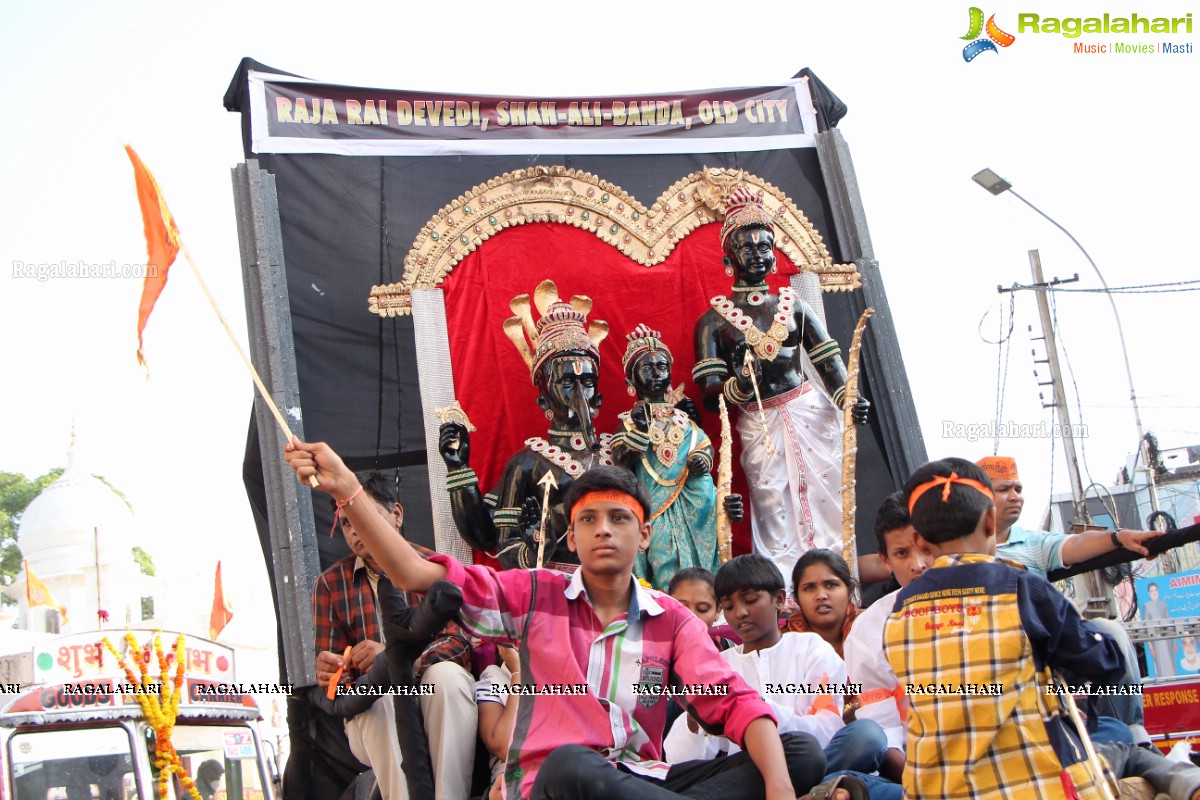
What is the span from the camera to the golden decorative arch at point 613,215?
7.62 m

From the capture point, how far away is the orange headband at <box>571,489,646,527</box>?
3193mm

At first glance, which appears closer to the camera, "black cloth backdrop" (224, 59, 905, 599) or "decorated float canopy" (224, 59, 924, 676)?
"black cloth backdrop" (224, 59, 905, 599)

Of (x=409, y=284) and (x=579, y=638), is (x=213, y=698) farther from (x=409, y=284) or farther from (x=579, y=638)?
(x=579, y=638)

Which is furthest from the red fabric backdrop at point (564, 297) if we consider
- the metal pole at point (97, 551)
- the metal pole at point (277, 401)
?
the metal pole at point (97, 551)

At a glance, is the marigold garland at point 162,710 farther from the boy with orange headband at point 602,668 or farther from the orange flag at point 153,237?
the boy with orange headband at point 602,668

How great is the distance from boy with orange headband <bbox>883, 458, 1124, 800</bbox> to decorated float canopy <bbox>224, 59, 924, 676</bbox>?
4.32m

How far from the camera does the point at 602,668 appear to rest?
3021 millimetres

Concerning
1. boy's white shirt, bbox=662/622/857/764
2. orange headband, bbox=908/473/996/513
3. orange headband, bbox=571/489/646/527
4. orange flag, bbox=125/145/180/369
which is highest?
orange flag, bbox=125/145/180/369

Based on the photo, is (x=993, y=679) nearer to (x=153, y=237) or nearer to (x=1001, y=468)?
(x=1001, y=468)

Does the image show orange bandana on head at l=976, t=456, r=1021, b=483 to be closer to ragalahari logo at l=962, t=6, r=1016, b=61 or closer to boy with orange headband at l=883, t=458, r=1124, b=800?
boy with orange headband at l=883, t=458, r=1124, b=800

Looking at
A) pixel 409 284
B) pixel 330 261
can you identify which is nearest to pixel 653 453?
pixel 409 284

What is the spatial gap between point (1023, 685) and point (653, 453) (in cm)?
400

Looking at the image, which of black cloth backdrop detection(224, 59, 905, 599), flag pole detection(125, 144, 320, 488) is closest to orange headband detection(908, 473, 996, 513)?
flag pole detection(125, 144, 320, 488)

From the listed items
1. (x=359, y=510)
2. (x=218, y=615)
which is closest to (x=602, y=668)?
(x=359, y=510)
